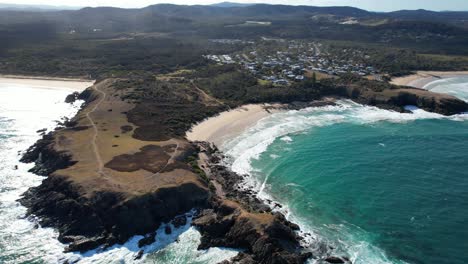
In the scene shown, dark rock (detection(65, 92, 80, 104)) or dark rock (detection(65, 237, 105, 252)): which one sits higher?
dark rock (detection(65, 92, 80, 104))

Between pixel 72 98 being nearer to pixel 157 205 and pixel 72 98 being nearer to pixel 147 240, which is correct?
pixel 157 205

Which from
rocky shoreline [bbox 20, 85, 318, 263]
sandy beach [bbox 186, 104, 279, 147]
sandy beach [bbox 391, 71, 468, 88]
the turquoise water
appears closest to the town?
sandy beach [bbox 391, 71, 468, 88]

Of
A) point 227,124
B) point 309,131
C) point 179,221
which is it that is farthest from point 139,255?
point 309,131

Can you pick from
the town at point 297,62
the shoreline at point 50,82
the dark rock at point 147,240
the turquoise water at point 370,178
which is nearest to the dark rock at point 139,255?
the dark rock at point 147,240

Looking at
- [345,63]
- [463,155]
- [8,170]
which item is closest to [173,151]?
[8,170]

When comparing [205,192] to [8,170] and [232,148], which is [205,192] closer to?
[232,148]

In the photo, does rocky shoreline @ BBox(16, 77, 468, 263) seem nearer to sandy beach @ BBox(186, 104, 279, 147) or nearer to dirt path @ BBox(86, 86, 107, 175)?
dirt path @ BBox(86, 86, 107, 175)
